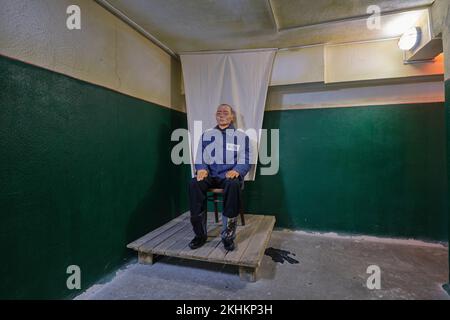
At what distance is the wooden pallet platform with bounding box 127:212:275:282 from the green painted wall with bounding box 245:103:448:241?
1.95 ft

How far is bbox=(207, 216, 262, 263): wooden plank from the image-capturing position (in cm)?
185

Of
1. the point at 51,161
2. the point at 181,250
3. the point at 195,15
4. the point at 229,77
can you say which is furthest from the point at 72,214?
the point at 229,77

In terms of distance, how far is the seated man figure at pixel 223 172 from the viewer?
6.64 feet

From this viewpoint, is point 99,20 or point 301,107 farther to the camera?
point 301,107

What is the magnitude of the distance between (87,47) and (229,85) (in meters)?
1.56

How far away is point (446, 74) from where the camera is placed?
1.72 m

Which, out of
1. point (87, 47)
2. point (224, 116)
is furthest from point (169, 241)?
point (87, 47)

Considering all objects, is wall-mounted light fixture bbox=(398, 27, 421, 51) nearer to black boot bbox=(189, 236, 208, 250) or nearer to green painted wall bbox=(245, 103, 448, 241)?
green painted wall bbox=(245, 103, 448, 241)

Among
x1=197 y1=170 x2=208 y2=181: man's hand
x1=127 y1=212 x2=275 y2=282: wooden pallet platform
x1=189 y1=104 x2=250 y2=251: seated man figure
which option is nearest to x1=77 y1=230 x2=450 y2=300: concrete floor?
x1=127 y1=212 x2=275 y2=282: wooden pallet platform

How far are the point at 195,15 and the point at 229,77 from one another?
871mm

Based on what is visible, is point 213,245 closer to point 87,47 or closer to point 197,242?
point 197,242

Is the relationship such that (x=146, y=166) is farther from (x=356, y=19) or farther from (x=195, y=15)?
(x=356, y=19)

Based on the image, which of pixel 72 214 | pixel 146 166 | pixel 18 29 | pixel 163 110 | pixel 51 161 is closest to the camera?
pixel 18 29

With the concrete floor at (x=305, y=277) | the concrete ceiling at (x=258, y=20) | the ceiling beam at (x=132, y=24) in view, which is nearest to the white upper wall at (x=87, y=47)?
the ceiling beam at (x=132, y=24)
